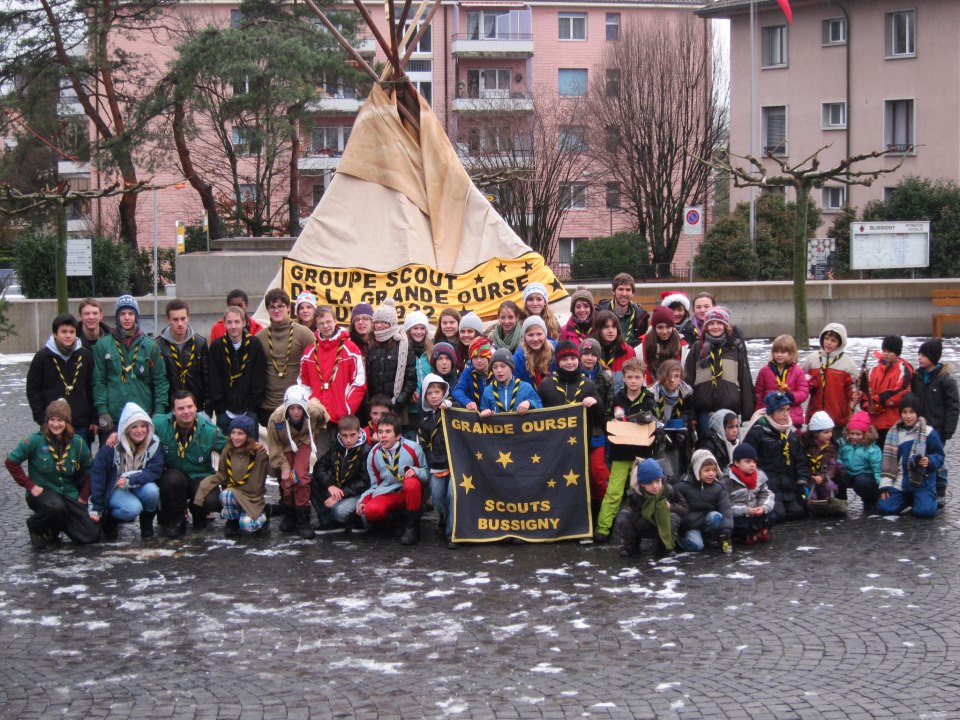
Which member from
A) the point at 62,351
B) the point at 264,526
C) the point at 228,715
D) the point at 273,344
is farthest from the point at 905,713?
the point at 62,351

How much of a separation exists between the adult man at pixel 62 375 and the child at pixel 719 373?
15.1 feet

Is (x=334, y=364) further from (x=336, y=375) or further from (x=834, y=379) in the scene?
(x=834, y=379)

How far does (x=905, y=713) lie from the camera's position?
5.74 meters

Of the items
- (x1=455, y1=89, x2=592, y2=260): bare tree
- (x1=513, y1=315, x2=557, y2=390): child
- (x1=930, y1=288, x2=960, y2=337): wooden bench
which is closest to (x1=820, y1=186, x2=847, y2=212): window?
(x1=455, y1=89, x2=592, y2=260): bare tree

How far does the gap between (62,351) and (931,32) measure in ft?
123

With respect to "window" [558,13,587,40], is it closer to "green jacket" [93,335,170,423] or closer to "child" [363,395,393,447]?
"green jacket" [93,335,170,423]

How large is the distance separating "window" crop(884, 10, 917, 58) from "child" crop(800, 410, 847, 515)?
117 feet

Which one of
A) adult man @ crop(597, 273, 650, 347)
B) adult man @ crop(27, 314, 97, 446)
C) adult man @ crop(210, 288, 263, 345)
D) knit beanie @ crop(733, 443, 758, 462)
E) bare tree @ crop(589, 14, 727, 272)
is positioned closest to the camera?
knit beanie @ crop(733, 443, 758, 462)

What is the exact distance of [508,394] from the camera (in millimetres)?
9398

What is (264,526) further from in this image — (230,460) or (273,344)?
(273,344)

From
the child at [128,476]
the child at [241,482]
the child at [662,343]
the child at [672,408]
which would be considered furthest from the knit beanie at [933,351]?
the child at [128,476]

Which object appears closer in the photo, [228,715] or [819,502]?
[228,715]

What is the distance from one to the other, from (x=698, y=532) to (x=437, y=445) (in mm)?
1983

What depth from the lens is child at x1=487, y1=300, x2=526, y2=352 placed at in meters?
10.2
